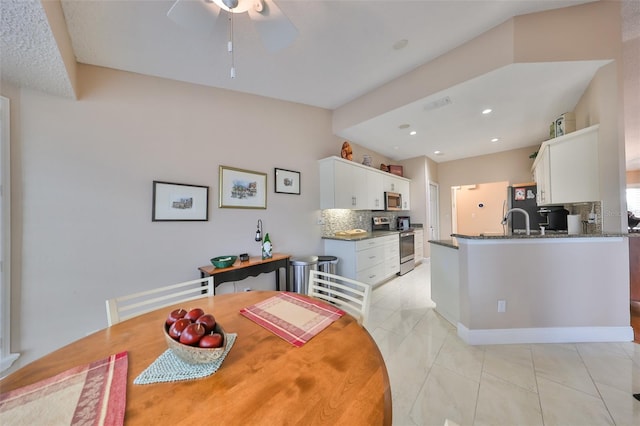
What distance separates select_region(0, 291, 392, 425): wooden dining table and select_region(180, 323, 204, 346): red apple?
0.11 m

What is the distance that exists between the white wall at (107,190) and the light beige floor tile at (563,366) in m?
2.82

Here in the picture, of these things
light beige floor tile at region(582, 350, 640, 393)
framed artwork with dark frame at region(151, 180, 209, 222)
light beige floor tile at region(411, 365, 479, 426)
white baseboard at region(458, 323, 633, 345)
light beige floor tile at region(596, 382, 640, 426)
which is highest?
framed artwork with dark frame at region(151, 180, 209, 222)

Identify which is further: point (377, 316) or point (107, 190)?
point (377, 316)

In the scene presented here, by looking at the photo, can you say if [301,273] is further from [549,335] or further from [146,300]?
[549,335]

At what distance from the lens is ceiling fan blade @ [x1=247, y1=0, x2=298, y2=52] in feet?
4.51

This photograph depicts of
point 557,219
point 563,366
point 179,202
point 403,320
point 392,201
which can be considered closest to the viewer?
point 563,366

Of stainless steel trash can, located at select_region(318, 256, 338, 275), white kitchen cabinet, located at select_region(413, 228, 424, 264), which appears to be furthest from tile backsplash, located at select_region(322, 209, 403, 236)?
white kitchen cabinet, located at select_region(413, 228, 424, 264)

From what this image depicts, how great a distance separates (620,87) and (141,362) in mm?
4031

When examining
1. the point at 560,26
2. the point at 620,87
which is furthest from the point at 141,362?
the point at 620,87

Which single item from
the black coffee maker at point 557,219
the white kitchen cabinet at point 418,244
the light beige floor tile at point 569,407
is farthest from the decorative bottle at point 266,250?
the black coffee maker at point 557,219

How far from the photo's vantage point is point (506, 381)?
1.58 m

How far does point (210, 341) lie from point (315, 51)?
254 centimetres

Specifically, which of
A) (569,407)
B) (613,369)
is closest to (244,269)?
A: (569,407)

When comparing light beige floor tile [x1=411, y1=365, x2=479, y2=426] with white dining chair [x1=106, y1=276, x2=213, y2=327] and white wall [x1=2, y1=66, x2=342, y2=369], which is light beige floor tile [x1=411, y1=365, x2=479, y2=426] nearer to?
white dining chair [x1=106, y1=276, x2=213, y2=327]
